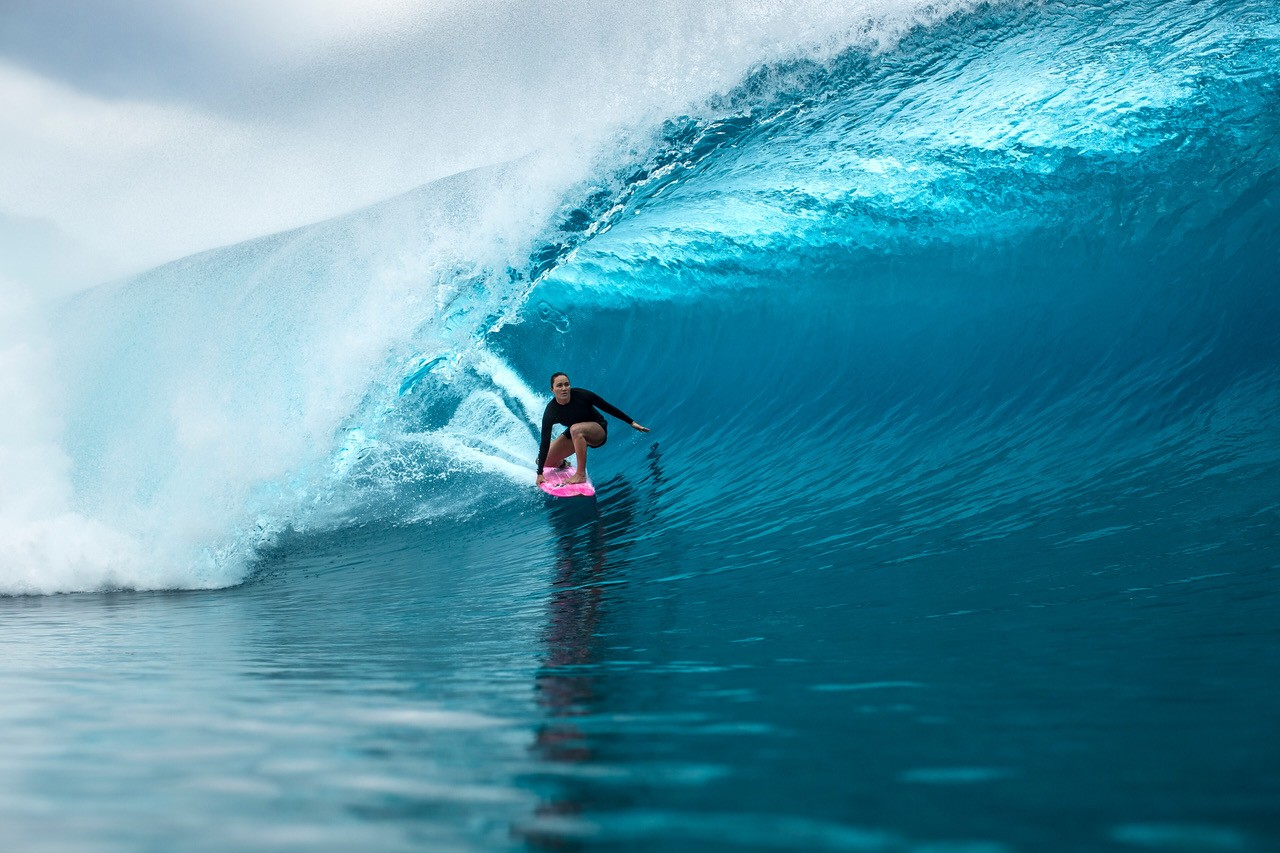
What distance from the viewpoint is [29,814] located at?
4.50 ft

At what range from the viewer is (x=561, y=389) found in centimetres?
648

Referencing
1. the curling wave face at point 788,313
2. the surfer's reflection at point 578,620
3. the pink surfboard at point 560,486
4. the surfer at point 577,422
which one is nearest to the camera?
the surfer's reflection at point 578,620

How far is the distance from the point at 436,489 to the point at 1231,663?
634 centimetres

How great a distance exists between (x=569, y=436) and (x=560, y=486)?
0.39m

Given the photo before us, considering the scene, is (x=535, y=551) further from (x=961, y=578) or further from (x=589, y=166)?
(x=589, y=166)

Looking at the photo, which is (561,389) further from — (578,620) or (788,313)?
(788,313)

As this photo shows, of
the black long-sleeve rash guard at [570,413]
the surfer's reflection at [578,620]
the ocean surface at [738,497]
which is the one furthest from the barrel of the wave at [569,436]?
the ocean surface at [738,497]

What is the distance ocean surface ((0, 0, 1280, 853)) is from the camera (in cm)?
143

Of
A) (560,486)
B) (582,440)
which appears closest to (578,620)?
(582,440)

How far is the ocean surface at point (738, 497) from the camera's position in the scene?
143 centimetres

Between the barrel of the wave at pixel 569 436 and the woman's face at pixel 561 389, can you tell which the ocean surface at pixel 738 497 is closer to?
the barrel of the wave at pixel 569 436

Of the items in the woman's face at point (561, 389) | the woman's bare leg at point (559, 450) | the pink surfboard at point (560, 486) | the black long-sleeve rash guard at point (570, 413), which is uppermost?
the woman's face at point (561, 389)

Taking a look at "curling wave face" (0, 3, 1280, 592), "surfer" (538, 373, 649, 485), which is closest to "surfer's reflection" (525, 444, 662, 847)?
"surfer" (538, 373, 649, 485)

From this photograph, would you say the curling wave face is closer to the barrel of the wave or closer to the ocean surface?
the ocean surface
